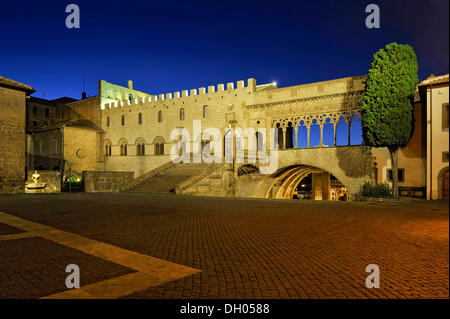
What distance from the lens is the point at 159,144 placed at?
36.9 metres

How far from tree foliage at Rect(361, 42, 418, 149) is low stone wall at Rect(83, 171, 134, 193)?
20.5 metres

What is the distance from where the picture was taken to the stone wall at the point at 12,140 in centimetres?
2166

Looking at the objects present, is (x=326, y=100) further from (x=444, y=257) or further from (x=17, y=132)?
(x=17, y=132)

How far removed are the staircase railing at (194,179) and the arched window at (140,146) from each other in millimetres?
15721

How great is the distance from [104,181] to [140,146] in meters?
13.4

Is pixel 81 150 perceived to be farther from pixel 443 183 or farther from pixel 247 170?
pixel 443 183

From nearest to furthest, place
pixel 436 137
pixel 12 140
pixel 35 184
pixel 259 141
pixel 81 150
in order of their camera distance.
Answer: pixel 436 137 → pixel 12 140 → pixel 35 184 → pixel 259 141 → pixel 81 150

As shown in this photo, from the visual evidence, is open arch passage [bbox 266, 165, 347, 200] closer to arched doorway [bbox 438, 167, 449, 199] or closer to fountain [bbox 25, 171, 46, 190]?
arched doorway [bbox 438, 167, 449, 199]

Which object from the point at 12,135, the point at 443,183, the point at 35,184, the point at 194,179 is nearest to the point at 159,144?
the point at 194,179

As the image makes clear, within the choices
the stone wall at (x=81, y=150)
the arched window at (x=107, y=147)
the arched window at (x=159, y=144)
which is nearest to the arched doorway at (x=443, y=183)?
the arched window at (x=159, y=144)

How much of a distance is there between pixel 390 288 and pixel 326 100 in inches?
964

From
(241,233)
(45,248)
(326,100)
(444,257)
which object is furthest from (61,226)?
(326,100)

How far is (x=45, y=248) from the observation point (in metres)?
6.05
